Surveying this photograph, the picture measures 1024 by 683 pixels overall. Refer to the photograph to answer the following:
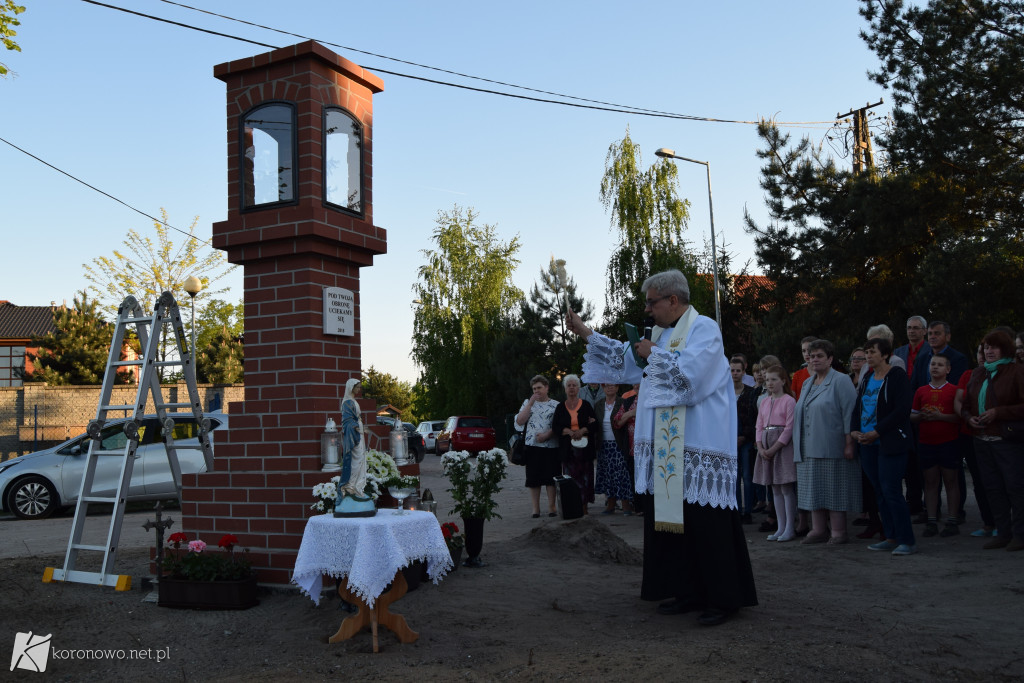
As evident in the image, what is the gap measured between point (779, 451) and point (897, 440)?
4.18ft

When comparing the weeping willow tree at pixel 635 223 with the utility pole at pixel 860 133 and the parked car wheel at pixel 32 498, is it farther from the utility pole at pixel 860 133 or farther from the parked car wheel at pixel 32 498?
the parked car wheel at pixel 32 498

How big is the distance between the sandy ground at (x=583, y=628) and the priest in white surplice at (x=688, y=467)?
20 centimetres

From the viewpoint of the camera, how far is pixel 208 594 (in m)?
5.62

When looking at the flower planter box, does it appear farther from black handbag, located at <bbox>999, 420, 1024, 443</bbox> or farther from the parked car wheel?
the parked car wheel

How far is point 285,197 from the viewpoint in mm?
6109

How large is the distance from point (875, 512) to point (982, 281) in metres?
7.11

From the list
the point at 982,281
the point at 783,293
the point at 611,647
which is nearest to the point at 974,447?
the point at 611,647

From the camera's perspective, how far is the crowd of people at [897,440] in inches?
278

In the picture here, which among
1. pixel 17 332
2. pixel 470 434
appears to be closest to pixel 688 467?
pixel 470 434

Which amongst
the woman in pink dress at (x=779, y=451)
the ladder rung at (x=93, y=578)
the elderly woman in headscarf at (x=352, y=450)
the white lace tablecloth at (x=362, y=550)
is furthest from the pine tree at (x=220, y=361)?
the white lace tablecloth at (x=362, y=550)

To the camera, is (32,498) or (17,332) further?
(17,332)

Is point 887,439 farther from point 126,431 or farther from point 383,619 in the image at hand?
point 126,431

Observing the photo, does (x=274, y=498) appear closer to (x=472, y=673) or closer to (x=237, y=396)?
(x=472, y=673)

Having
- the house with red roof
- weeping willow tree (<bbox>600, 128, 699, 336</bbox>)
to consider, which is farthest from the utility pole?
the house with red roof
